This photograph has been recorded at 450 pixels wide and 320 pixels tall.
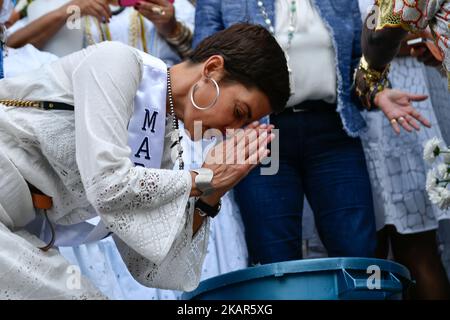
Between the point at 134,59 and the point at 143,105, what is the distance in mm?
146

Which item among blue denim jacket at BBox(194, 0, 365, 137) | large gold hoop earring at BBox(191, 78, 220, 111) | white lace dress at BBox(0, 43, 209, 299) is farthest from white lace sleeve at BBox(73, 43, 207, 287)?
blue denim jacket at BBox(194, 0, 365, 137)

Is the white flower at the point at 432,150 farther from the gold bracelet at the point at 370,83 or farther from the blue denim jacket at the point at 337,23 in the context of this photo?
the blue denim jacket at the point at 337,23

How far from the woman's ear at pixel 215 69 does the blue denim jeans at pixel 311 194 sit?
0.99 m

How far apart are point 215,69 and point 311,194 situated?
1.15m

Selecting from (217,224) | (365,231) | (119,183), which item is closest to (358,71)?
(365,231)

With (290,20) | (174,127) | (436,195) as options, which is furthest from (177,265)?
(290,20)

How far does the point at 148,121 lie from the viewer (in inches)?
101

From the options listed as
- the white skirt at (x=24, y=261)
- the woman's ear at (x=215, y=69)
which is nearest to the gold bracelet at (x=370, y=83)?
the woman's ear at (x=215, y=69)

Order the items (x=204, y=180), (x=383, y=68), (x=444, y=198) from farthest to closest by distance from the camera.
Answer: (x=383, y=68) → (x=444, y=198) → (x=204, y=180)

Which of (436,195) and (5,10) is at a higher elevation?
(436,195)

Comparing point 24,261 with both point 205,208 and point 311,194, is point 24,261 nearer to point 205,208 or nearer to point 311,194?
point 205,208

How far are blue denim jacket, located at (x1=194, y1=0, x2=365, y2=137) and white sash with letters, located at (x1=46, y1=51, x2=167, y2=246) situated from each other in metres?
1.20

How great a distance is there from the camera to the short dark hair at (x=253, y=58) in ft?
8.55
